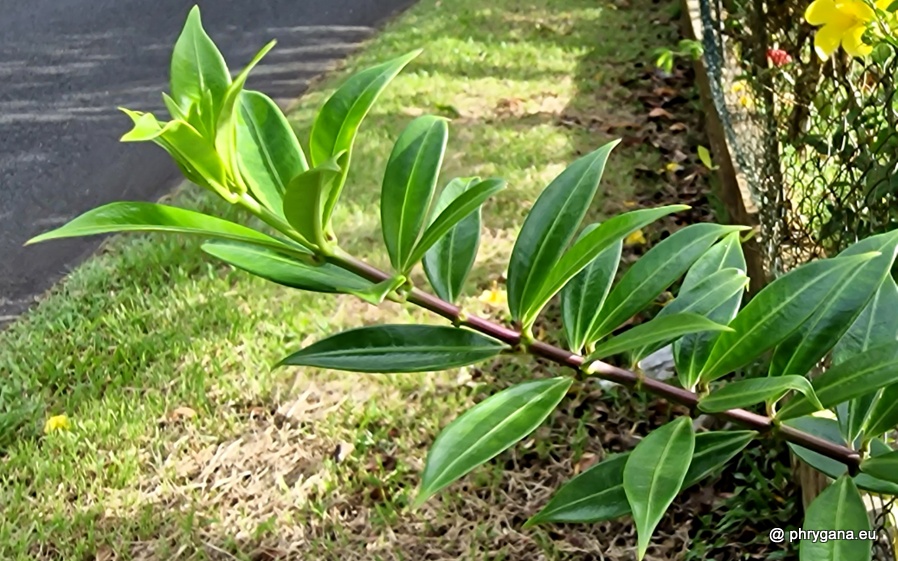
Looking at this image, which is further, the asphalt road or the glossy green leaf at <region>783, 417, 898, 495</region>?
the asphalt road

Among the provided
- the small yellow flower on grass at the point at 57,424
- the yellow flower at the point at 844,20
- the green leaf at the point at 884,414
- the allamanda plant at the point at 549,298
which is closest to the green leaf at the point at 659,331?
the allamanda plant at the point at 549,298

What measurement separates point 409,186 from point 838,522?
2.13 ft

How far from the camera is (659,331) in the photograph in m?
0.91

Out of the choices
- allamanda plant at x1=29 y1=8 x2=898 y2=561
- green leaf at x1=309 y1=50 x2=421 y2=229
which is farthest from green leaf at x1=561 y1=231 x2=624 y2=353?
green leaf at x1=309 y1=50 x2=421 y2=229

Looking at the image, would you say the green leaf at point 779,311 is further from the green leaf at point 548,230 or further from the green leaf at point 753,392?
the green leaf at point 548,230

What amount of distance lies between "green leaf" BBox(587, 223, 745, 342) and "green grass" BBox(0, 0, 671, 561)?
42.3 inches

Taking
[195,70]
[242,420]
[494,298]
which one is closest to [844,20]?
[195,70]

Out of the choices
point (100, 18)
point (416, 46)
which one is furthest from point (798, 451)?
point (100, 18)

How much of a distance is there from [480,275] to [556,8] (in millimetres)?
2821

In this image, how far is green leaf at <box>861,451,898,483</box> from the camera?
3.23 ft

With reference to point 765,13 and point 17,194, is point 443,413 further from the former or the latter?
point 17,194

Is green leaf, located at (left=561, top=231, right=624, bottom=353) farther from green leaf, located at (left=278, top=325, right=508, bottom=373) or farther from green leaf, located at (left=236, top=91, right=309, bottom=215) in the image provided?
green leaf, located at (left=236, top=91, right=309, bottom=215)

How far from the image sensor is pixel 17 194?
12.2 ft

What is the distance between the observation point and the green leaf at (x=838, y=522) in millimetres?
926
